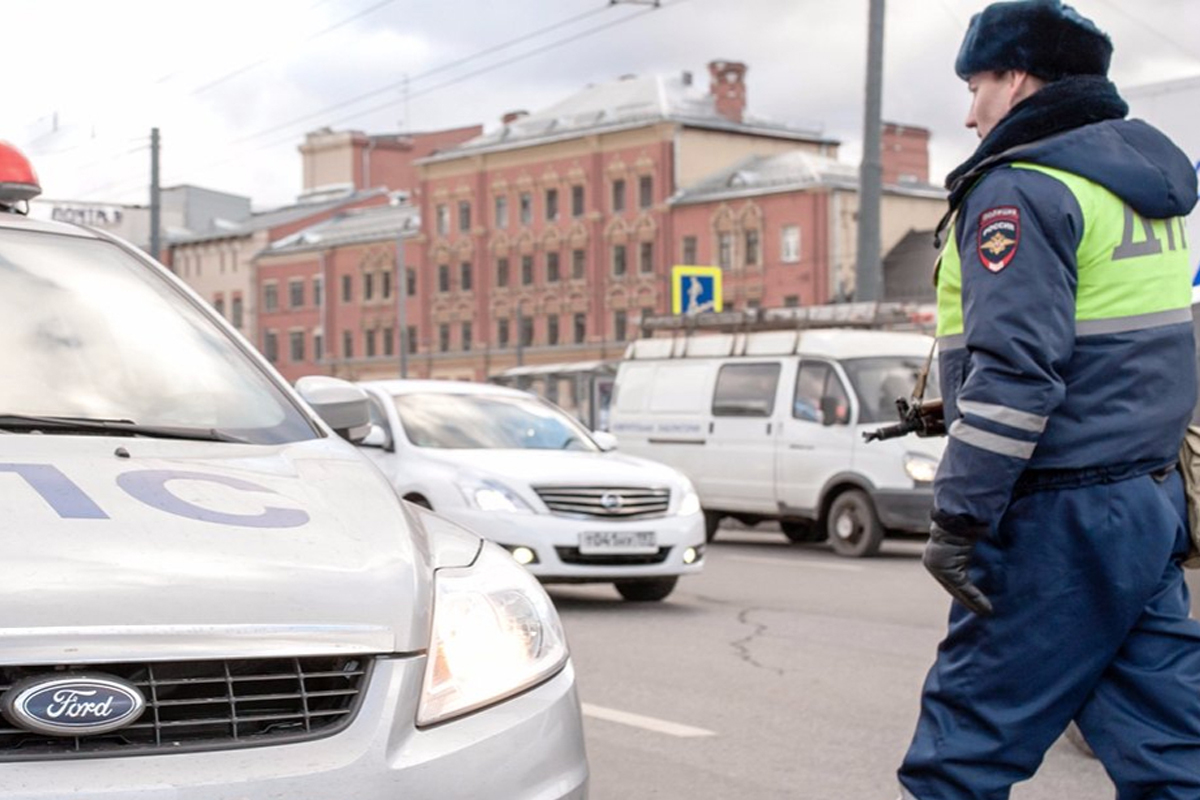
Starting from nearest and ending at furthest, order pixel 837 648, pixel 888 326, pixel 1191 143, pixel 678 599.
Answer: pixel 1191 143 < pixel 837 648 < pixel 678 599 < pixel 888 326

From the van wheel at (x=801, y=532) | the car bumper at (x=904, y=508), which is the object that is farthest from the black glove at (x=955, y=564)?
the van wheel at (x=801, y=532)

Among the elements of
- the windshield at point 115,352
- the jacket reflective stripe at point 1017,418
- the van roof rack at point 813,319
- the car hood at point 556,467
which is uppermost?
the van roof rack at point 813,319

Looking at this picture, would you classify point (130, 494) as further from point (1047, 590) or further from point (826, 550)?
point (826, 550)

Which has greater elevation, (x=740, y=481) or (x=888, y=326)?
(x=888, y=326)

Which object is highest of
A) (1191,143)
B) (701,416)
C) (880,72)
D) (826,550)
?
(880,72)

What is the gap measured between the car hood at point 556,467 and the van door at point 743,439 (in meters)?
6.72

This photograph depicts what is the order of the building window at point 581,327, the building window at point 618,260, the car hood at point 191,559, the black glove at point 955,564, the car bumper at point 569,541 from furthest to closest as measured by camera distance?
the building window at point 581,327 → the building window at point 618,260 → the car bumper at point 569,541 → the black glove at point 955,564 → the car hood at point 191,559

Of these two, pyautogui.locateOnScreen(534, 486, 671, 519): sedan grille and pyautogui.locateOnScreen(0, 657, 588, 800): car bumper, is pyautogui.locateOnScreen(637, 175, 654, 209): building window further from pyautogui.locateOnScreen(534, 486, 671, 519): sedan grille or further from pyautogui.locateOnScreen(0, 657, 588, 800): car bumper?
pyautogui.locateOnScreen(0, 657, 588, 800): car bumper

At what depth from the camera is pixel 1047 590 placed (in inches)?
140

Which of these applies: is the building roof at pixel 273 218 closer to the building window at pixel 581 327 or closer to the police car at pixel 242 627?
the building window at pixel 581 327

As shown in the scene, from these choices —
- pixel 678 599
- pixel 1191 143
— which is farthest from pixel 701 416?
pixel 1191 143

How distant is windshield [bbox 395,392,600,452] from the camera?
1273cm

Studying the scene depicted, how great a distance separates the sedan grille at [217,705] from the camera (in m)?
2.92

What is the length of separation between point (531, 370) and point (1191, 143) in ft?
116
